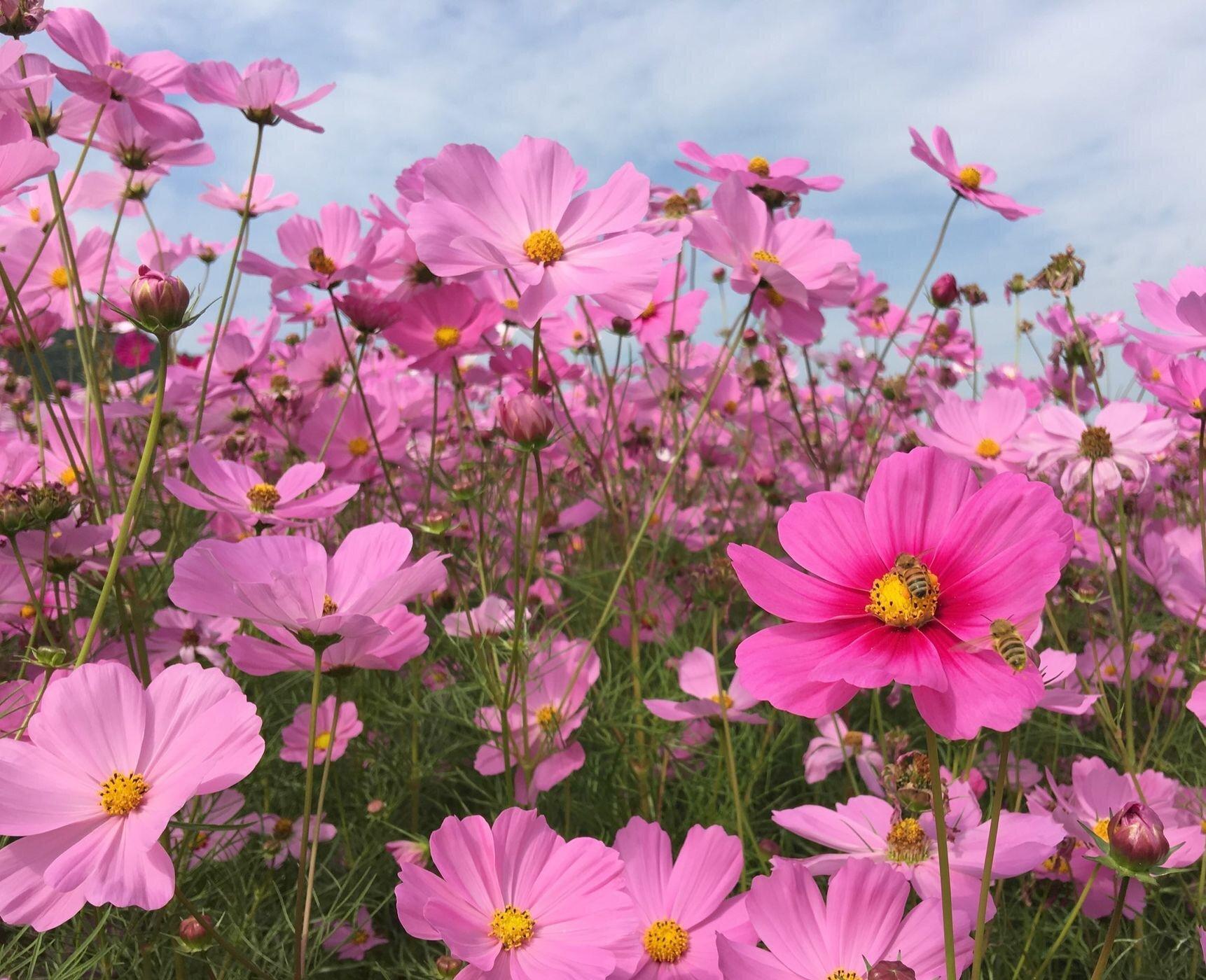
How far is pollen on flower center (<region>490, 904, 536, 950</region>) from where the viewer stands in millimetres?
611

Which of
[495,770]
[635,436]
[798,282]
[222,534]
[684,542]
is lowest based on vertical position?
[495,770]

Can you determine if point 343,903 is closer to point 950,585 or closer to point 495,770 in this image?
point 495,770

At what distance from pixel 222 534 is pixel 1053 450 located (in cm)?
112

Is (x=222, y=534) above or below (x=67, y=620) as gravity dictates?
above

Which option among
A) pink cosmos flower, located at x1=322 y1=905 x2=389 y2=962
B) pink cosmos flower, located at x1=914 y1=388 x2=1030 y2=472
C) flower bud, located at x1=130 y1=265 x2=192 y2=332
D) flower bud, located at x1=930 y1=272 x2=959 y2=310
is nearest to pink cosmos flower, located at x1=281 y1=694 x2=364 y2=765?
pink cosmos flower, located at x1=322 y1=905 x2=389 y2=962

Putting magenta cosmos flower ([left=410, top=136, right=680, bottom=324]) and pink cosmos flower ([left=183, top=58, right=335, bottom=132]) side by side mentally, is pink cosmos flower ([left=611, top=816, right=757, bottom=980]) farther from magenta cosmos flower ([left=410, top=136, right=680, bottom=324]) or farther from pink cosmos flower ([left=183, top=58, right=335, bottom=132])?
pink cosmos flower ([left=183, top=58, right=335, bottom=132])

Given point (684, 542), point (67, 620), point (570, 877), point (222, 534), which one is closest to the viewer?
point (570, 877)

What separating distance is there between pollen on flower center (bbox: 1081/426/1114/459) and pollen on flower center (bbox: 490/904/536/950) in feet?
2.62

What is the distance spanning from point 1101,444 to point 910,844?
57 cm

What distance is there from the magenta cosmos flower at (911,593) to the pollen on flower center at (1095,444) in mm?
603

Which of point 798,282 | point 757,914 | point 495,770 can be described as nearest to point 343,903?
point 495,770

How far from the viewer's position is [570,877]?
0.62 metres

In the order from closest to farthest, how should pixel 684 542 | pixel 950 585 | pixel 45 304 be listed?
1. pixel 950 585
2. pixel 45 304
3. pixel 684 542

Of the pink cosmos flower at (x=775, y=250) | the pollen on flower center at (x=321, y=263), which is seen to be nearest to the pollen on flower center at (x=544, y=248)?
the pink cosmos flower at (x=775, y=250)
